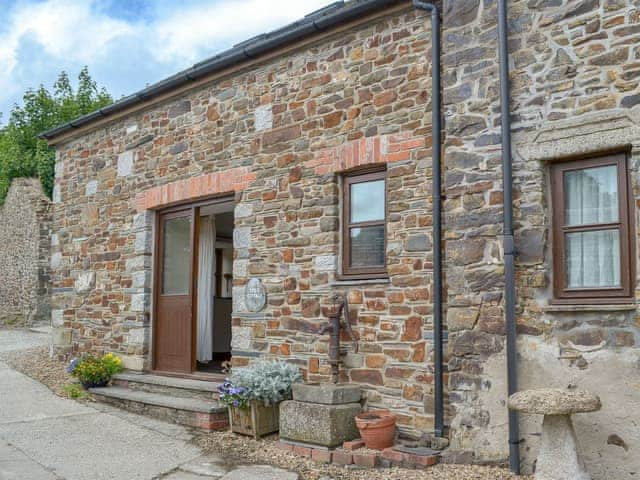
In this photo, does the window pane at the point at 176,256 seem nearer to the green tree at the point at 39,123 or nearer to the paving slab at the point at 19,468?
the paving slab at the point at 19,468

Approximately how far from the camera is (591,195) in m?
5.28

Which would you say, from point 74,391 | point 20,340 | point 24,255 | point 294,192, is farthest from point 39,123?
point 294,192

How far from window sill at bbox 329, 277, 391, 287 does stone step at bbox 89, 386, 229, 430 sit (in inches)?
73.0

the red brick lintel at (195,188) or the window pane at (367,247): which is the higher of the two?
the red brick lintel at (195,188)

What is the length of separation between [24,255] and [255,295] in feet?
37.7

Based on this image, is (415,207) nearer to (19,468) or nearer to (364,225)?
(364,225)

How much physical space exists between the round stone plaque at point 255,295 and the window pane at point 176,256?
5.39 ft

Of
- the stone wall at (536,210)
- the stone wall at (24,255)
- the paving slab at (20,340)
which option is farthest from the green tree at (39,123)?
the stone wall at (536,210)

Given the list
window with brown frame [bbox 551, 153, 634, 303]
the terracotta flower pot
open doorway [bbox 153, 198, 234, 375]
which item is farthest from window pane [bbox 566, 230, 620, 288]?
open doorway [bbox 153, 198, 234, 375]

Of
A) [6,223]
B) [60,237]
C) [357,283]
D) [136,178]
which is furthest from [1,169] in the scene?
[357,283]

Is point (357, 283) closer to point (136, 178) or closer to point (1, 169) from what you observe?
point (136, 178)

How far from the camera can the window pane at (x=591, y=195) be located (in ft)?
17.0

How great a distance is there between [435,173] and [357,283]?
135 cm

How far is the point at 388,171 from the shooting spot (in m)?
6.53
